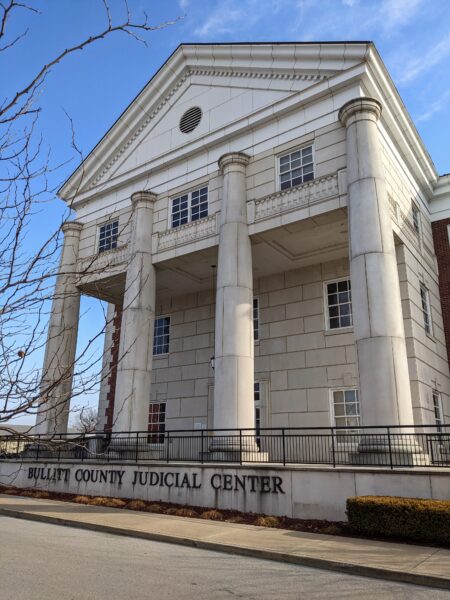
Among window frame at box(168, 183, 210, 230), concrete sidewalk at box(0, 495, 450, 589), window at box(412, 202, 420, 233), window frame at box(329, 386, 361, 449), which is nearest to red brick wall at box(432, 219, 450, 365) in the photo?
window at box(412, 202, 420, 233)

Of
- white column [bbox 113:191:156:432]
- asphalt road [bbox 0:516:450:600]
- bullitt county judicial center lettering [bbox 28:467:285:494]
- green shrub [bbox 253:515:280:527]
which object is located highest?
white column [bbox 113:191:156:432]

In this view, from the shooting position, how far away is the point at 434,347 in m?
20.6

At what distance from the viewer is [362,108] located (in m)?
17.5

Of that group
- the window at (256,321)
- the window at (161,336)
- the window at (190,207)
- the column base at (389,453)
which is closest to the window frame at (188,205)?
the window at (190,207)

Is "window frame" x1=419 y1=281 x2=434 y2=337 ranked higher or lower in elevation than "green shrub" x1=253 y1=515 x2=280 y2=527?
higher

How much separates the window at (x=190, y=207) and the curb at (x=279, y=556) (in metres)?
13.2

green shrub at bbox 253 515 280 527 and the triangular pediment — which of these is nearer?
green shrub at bbox 253 515 280 527

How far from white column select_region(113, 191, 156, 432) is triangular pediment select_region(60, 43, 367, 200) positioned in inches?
176

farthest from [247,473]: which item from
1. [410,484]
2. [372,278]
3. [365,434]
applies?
[372,278]

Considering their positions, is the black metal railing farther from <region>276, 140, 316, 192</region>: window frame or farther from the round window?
the round window

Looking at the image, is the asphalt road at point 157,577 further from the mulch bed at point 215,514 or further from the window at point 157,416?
the window at point 157,416

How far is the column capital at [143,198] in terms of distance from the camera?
23672mm

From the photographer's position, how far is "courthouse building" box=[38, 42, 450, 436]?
16.9 metres

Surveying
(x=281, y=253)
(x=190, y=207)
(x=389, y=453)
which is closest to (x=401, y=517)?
(x=389, y=453)
